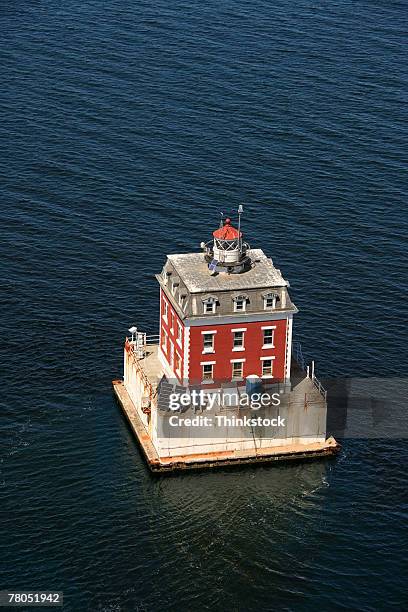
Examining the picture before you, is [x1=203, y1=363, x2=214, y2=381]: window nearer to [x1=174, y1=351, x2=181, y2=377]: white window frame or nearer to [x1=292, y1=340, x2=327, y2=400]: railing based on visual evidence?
[x1=174, y1=351, x2=181, y2=377]: white window frame

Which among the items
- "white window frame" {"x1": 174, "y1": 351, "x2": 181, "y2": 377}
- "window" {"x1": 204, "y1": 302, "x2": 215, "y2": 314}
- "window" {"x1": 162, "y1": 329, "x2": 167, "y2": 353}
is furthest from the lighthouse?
"window" {"x1": 162, "y1": 329, "x2": 167, "y2": 353}

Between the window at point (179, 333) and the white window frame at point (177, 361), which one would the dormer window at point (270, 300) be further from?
the white window frame at point (177, 361)

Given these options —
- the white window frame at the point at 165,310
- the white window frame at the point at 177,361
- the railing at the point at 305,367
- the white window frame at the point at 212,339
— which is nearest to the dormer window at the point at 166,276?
the white window frame at the point at 165,310

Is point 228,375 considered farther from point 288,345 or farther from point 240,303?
point 240,303

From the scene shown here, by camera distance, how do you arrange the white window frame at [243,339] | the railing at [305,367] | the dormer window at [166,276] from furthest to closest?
1. the railing at [305,367]
2. the dormer window at [166,276]
3. the white window frame at [243,339]

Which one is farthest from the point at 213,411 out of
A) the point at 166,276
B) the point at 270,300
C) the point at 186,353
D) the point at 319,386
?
the point at 166,276

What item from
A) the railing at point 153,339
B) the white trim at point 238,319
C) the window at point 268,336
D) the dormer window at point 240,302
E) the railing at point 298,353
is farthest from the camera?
the railing at point 153,339
